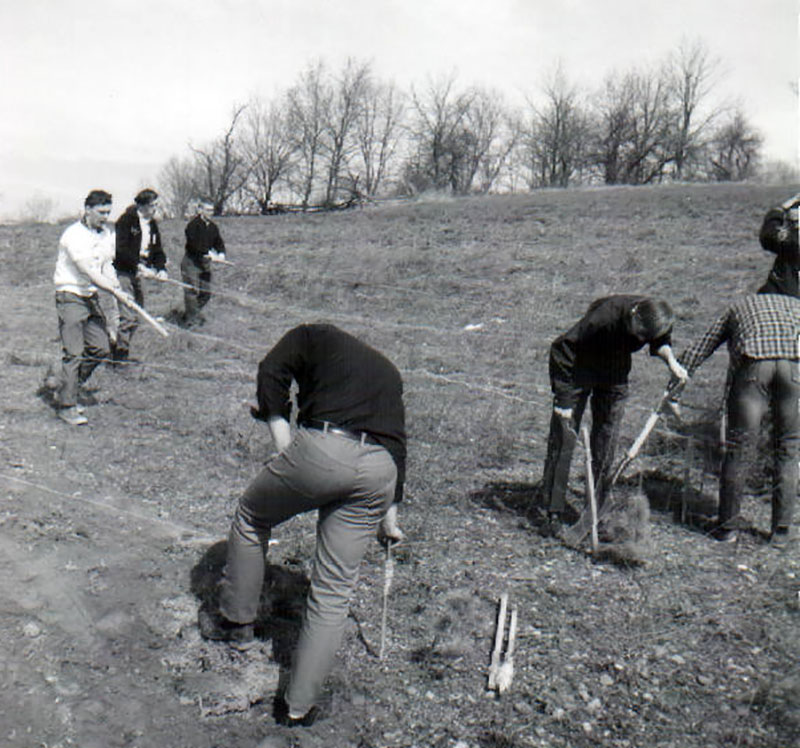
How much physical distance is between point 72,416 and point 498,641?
4457 mm

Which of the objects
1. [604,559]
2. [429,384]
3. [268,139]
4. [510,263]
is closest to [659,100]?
[268,139]

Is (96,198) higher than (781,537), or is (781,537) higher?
(96,198)

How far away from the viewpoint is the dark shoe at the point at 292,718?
300 centimetres

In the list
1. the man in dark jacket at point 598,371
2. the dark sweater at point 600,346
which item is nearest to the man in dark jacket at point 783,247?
the man in dark jacket at point 598,371

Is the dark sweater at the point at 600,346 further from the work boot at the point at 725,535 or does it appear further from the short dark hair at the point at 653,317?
the work boot at the point at 725,535

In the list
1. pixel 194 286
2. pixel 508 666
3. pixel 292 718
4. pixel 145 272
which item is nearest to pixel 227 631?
pixel 292 718

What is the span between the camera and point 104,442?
20.1 feet

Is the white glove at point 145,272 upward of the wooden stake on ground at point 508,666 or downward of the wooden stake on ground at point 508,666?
upward

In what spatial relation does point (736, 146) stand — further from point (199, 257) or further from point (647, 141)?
point (199, 257)

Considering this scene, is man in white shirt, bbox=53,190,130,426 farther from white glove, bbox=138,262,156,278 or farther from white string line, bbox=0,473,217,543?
white glove, bbox=138,262,156,278

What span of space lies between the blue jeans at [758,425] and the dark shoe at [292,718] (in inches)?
118

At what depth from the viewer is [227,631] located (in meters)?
3.50

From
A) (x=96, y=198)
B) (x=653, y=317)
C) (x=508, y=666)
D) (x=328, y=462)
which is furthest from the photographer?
(x=96, y=198)

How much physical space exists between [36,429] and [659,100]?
55874 millimetres
